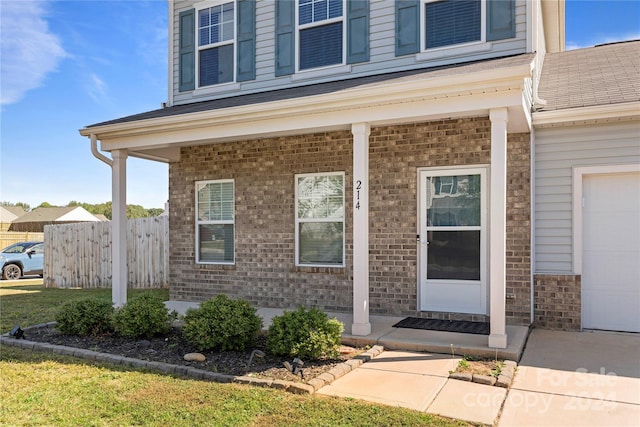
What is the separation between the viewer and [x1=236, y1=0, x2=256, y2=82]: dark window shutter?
8.57 meters

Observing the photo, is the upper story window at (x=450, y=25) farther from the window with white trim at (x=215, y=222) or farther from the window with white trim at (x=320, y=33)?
the window with white trim at (x=215, y=222)

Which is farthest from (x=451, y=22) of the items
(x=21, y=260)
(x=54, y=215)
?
(x=54, y=215)

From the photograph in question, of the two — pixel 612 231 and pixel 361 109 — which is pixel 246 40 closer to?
pixel 361 109

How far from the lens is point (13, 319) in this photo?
7.84 m

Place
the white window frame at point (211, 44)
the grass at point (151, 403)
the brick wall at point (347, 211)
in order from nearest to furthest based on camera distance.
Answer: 1. the grass at point (151, 403)
2. the brick wall at point (347, 211)
3. the white window frame at point (211, 44)

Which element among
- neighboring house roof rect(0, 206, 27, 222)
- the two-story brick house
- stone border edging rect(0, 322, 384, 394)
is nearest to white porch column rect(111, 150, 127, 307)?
the two-story brick house

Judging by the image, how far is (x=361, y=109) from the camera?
5.82 meters

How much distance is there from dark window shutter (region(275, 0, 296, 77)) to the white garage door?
16.4 feet

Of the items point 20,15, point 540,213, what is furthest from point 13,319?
point 540,213

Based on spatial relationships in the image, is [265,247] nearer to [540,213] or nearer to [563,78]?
[540,213]

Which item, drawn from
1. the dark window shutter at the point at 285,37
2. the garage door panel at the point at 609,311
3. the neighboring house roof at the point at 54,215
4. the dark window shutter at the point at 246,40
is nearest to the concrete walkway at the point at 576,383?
the garage door panel at the point at 609,311

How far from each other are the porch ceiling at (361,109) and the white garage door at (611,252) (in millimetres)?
1444

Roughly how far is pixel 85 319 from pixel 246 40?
5.41 meters

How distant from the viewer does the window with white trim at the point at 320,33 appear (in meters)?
7.90
